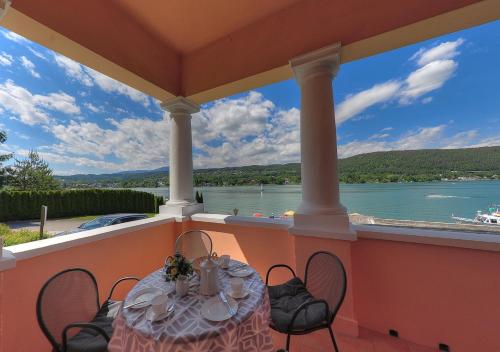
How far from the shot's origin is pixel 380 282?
1.71 m

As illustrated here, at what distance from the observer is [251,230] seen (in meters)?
2.31

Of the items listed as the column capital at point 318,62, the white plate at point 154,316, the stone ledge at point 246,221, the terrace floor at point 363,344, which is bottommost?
the terrace floor at point 363,344

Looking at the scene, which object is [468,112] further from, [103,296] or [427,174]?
[103,296]

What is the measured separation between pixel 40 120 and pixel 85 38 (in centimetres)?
2447

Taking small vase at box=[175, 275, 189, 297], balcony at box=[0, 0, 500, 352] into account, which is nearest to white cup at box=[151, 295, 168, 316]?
small vase at box=[175, 275, 189, 297]

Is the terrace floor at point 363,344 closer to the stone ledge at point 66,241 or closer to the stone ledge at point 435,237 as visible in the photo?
the stone ledge at point 435,237

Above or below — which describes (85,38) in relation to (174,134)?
above

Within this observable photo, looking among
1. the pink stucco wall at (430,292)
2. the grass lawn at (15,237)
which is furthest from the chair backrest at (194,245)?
the grass lawn at (15,237)

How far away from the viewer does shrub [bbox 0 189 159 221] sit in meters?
9.94

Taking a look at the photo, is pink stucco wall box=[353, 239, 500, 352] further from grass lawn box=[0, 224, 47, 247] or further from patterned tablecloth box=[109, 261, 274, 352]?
grass lawn box=[0, 224, 47, 247]

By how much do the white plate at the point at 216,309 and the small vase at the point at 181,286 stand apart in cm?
19

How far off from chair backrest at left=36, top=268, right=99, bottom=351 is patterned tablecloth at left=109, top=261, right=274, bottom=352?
0.49m

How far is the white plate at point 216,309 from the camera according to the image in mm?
905

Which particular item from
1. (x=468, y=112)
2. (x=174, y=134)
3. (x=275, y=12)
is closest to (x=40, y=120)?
(x=174, y=134)
